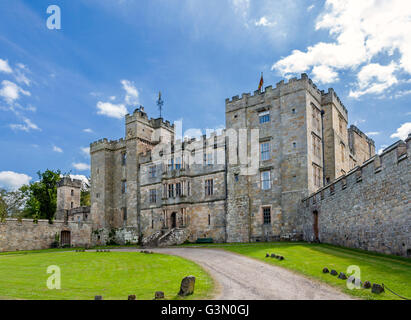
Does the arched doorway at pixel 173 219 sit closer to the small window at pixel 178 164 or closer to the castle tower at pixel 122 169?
the small window at pixel 178 164

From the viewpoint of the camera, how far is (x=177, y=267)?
1778cm

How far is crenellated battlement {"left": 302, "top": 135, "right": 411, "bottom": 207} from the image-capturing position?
1698cm

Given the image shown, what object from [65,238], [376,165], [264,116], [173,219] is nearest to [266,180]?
[264,116]

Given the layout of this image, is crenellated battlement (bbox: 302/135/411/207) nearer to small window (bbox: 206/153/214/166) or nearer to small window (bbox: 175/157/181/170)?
small window (bbox: 206/153/214/166)

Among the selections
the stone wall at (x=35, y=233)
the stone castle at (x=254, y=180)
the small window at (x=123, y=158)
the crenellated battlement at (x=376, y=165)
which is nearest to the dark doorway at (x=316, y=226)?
the stone castle at (x=254, y=180)

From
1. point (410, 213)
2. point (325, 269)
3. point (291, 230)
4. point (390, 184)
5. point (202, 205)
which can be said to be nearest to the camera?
point (325, 269)

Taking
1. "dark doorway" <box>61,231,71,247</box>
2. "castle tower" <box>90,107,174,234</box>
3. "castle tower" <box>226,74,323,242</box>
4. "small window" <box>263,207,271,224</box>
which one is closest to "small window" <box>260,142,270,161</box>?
"castle tower" <box>226,74,323,242</box>

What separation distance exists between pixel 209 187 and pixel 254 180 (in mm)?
5756

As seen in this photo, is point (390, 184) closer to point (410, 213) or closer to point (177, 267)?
point (410, 213)

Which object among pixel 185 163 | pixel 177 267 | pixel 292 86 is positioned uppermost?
pixel 292 86

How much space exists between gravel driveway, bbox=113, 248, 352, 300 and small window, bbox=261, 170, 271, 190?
1672 cm

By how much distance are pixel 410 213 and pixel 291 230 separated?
1646cm
